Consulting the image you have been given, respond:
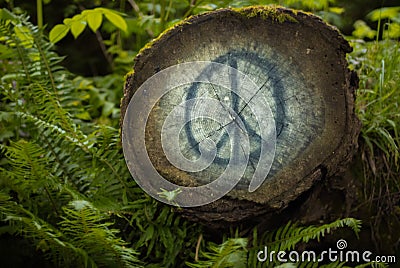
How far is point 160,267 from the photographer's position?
1.79m

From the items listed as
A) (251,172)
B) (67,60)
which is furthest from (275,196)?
(67,60)

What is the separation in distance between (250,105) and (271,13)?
34 cm

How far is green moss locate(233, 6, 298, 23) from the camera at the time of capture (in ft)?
5.73

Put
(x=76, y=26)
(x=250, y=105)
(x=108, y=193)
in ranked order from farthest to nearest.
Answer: (x=76, y=26)
(x=108, y=193)
(x=250, y=105)

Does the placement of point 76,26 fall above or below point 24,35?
above

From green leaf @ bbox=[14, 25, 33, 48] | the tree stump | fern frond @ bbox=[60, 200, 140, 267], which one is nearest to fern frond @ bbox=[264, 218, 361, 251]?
the tree stump

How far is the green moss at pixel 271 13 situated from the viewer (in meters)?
1.75

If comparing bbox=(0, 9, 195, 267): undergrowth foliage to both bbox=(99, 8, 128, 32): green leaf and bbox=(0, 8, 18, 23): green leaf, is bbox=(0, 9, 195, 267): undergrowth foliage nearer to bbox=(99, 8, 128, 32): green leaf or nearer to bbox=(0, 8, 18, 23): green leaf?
bbox=(0, 8, 18, 23): green leaf

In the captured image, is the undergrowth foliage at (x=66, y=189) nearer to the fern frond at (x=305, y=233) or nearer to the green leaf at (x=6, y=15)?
the green leaf at (x=6, y=15)

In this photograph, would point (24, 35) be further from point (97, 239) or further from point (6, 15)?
point (97, 239)

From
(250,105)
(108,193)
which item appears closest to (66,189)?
(108,193)

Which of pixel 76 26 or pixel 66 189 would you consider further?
pixel 76 26

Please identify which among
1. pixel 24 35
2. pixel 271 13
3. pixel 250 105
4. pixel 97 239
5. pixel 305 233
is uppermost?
pixel 24 35

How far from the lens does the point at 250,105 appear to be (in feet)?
5.68
